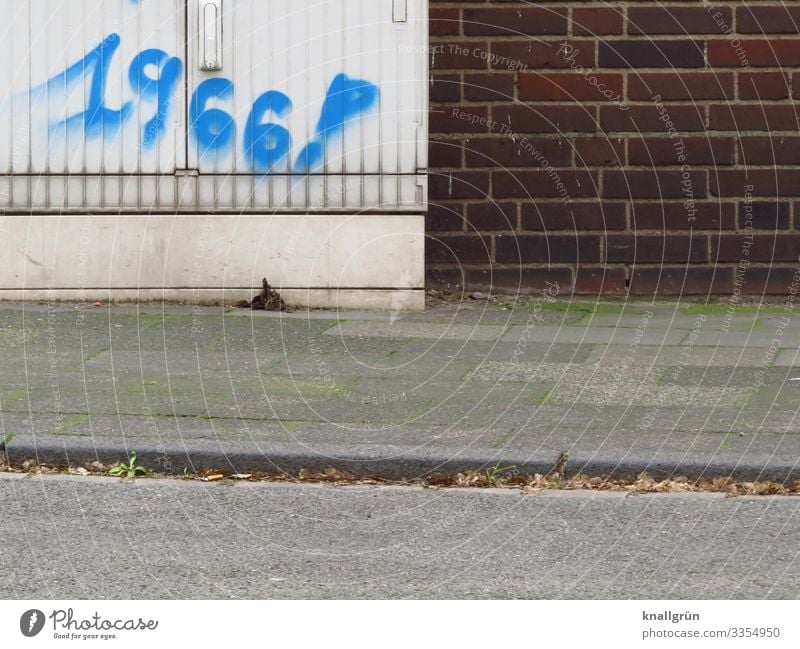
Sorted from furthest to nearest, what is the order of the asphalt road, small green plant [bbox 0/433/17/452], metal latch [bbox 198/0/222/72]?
1. metal latch [bbox 198/0/222/72]
2. small green plant [bbox 0/433/17/452]
3. the asphalt road

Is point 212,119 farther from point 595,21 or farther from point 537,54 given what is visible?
point 595,21

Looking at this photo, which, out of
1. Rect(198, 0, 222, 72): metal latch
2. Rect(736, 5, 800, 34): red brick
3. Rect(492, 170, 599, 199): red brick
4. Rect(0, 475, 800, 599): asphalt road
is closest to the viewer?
Rect(0, 475, 800, 599): asphalt road

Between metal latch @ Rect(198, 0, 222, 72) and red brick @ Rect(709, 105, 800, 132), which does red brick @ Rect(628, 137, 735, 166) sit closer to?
red brick @ Rect(709, 105, 800, 132)

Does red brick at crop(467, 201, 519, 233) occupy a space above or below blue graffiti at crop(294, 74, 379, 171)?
below

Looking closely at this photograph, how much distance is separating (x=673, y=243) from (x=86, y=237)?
13.0 feet

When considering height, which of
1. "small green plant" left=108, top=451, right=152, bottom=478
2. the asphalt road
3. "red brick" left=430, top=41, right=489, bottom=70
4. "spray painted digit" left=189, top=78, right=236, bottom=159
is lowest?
the asphalt road

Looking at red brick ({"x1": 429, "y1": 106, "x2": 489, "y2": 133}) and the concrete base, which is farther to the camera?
red brick ({"x1": 429, "y1": 106, "x2": 489, "y2": 133})

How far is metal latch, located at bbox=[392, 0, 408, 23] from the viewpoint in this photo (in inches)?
365

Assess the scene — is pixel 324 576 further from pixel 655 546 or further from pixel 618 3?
pixel 618 3

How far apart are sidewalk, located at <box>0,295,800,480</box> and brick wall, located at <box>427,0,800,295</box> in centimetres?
54

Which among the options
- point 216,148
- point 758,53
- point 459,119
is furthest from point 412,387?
point 758,53

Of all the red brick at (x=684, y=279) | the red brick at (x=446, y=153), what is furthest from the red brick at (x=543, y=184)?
the red brick at (x=684, y=279)

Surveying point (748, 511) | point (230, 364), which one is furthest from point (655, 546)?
point (230, 364)

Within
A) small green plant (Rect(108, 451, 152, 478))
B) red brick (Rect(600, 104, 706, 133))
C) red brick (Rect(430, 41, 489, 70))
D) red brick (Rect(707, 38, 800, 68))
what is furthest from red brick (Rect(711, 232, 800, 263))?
small green plant (Rect(108, 451, 152, 478))
